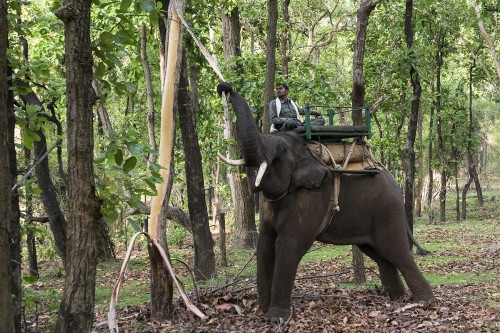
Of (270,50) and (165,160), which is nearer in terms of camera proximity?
(165,160)

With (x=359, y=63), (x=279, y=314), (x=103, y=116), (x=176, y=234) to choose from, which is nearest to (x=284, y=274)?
(x=279, y=314)

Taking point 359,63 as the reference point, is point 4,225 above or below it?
below

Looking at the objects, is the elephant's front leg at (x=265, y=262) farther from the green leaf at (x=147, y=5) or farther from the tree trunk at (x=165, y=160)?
the green leaf at (x=147, y=5)

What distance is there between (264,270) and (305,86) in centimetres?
837

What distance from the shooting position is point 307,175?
10.6m

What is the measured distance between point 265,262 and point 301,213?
1.03 metres

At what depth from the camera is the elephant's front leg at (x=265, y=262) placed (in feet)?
35.3

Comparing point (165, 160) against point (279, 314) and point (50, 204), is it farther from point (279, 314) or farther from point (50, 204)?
point (50, 204)

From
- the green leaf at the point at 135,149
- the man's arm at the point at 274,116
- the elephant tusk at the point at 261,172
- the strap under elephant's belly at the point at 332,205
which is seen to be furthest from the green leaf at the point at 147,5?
the strap under elephant's belly at the point at 332,205

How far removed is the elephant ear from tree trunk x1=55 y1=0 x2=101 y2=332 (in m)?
4.87

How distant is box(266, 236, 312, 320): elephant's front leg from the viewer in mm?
10047

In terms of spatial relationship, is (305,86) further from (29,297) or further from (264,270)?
(29,297)

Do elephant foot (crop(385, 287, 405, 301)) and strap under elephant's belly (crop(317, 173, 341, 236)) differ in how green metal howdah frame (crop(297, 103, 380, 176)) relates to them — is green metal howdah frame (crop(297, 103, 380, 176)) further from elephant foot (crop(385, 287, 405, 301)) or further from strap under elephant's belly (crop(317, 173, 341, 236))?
elephant foot (crop(385, 287, 405, 301))

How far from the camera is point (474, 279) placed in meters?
14.7
